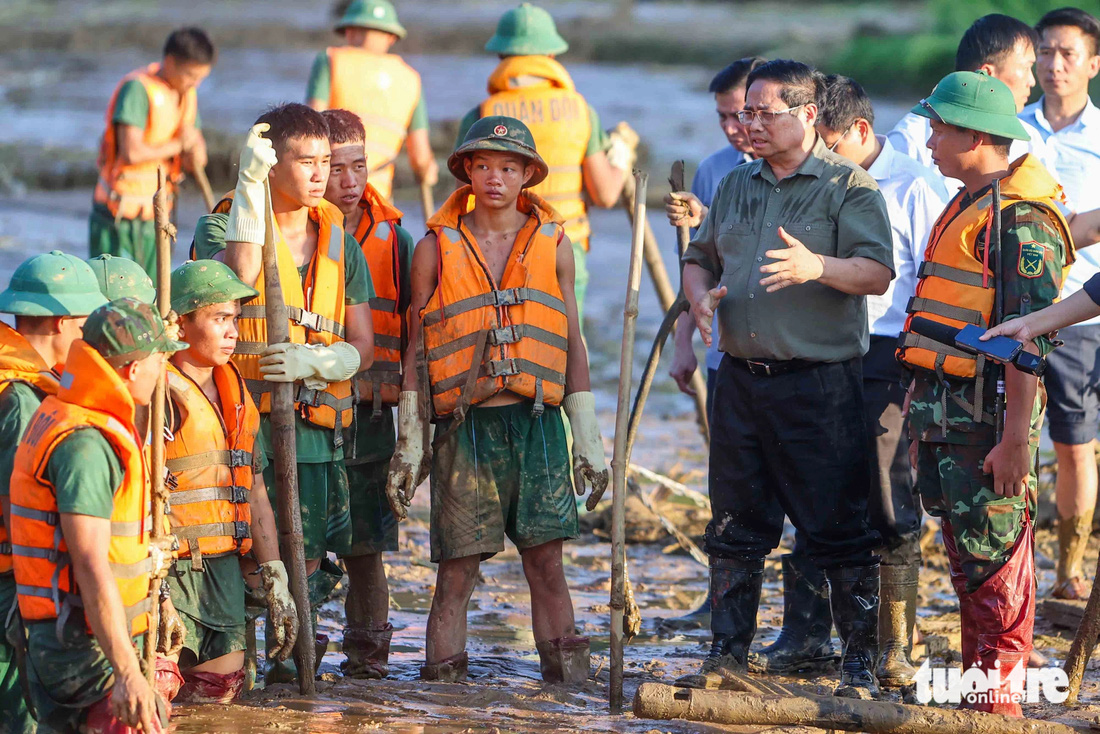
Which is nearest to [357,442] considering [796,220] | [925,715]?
[796,220]

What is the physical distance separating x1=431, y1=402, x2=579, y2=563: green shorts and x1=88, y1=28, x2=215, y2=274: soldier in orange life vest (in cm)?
416

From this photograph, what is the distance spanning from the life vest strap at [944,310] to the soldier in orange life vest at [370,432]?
2.01 meters

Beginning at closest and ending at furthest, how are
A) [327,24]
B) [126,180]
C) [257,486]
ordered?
[257,486] → [126,180] → [327,24]

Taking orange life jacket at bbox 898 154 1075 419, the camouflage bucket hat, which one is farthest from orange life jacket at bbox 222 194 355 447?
orange life jacket at bbox 898 154 1075 419

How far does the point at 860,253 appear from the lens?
16.3ft

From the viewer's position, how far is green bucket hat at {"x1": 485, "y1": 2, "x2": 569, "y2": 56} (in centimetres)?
757

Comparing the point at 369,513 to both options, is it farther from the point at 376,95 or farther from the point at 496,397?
the point at 376,95

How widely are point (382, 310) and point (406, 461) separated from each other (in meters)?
0.74

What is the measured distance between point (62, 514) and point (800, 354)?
2.60 m

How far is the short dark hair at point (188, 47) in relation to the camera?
28.1 feet

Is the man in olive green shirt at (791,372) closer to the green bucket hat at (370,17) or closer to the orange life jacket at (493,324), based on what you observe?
the orange life jacket at (493,324)

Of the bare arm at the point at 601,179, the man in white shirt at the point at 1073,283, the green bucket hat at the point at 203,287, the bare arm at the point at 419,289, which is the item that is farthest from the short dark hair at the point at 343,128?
the man in white shirt at the point at 1073,283

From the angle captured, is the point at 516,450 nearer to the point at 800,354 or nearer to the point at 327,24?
the point at 800,354

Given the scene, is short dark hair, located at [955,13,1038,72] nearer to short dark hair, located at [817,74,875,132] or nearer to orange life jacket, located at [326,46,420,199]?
short dark hair, located at [817,74,875,132]
